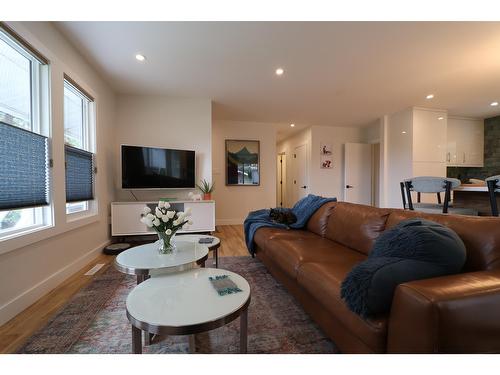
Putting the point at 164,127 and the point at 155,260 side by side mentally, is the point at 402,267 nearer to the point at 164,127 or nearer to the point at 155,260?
the point at 155,260

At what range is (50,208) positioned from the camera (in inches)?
78.7

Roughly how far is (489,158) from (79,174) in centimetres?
754

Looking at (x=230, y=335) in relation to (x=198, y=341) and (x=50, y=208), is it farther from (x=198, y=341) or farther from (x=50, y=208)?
(x=50, y=208)

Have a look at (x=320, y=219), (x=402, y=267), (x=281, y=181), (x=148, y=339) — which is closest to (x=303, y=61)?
(x=320, y=219)

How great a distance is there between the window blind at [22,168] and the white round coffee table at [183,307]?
49.6 inches

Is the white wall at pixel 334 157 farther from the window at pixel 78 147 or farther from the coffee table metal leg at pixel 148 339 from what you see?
the coffee table metal leg at pixel 148 339

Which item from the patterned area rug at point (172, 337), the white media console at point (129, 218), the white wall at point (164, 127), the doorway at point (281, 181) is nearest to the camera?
the patterned area rug at point (172, 337)

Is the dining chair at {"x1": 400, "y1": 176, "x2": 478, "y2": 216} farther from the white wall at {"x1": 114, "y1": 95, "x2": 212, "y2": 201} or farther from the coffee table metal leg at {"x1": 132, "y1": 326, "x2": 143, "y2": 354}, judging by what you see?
the white wall at {"x1": 114, "y1": 95, "x2": 212, "y2": 201}

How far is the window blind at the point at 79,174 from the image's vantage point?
7.68ft

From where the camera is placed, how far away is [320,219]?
93.2 inches

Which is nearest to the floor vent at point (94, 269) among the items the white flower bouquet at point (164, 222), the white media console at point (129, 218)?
the white media console at point (129, 218)
